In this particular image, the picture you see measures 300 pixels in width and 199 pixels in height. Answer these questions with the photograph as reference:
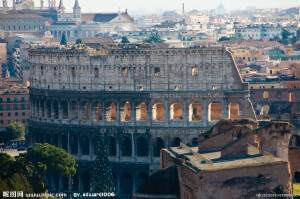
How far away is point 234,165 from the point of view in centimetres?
8219

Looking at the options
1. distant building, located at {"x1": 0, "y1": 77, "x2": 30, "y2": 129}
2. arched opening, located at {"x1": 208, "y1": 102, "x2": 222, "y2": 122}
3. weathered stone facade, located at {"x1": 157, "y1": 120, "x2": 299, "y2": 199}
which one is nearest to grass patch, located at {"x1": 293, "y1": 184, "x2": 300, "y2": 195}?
weathered stone facade, located at {"x1": 157, "y1": 120, "x2": 299, "y2": 199}

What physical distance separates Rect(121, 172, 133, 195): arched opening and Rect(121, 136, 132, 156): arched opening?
2382 mm

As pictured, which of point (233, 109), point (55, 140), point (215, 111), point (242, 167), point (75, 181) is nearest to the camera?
point (242, 167)

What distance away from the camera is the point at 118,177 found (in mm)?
121938

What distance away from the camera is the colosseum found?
399 ft

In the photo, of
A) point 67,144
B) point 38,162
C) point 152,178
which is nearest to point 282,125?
point 152,178

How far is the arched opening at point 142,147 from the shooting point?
123 meters

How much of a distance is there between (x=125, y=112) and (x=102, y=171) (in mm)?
11316

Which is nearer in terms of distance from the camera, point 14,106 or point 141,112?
point 141,112

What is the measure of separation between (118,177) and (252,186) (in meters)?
41.8

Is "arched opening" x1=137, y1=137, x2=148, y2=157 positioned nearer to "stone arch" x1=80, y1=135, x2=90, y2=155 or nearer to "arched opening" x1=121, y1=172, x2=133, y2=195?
"arched opening" x1=121, y1=172, x2=133, y2=195

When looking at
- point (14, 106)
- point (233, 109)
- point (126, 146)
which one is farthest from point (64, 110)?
point (14, 106)

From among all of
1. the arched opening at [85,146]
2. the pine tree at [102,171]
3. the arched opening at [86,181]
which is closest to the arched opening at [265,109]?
the arched opening at [85,146]

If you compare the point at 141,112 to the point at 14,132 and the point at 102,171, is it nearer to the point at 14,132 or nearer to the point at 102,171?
the point at 102,171
